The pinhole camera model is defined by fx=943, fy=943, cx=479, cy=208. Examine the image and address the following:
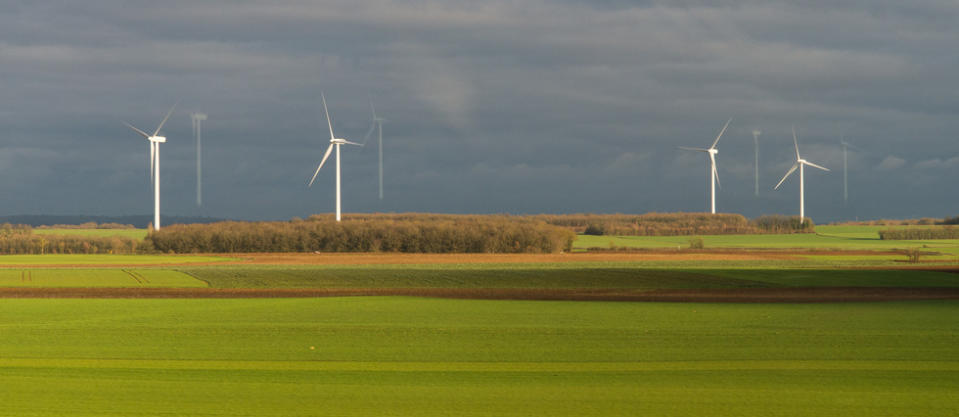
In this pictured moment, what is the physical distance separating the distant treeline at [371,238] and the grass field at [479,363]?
56.7 meters

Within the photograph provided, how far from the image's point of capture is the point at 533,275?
5253 cm

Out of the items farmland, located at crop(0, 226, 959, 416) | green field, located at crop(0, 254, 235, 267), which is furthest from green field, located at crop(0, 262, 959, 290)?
green field, located at crop(0, 254, 235, 267)

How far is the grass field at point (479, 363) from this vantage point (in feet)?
47.4

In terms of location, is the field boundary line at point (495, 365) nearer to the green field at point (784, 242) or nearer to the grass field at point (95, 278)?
the grass field at point (95, 278)

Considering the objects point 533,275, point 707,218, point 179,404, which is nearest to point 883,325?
point 179,404

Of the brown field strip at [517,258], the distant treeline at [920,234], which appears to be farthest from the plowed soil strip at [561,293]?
the distant treeline at [920,234]

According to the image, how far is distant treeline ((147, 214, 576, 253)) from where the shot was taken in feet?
289

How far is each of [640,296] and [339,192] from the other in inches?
2082

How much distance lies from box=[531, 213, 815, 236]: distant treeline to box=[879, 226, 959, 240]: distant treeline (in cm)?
1380

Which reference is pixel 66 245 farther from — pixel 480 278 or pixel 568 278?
pixel 568 278

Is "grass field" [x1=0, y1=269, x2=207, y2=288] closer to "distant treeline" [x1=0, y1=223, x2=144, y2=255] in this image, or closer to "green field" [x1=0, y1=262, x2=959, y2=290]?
"green field" [x1=0, y1=262, x2=959, y2=290]

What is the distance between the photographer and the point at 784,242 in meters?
105

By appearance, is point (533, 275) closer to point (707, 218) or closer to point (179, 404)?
point (179, 404)

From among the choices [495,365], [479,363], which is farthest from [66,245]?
[495,365]
